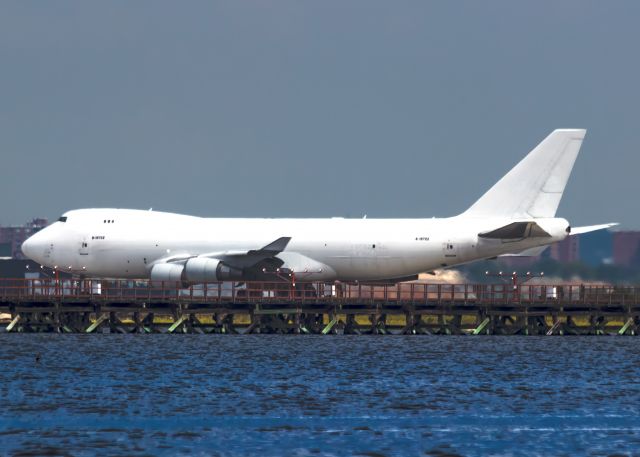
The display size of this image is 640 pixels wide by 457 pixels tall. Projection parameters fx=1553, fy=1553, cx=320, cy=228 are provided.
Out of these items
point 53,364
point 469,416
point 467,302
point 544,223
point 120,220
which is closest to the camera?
point 469,416

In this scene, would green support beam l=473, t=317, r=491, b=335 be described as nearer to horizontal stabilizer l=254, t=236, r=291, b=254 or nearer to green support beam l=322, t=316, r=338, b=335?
green support beam l=322, t=316, r=338, b=335

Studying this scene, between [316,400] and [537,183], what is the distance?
48.9m

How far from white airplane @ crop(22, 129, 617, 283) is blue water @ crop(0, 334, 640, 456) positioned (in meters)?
10.8

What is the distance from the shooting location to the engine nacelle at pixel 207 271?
109812mm

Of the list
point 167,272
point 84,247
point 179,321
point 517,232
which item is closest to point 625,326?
point 517,232

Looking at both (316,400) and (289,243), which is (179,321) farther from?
(316,400)

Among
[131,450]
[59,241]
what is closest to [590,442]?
[131,450]

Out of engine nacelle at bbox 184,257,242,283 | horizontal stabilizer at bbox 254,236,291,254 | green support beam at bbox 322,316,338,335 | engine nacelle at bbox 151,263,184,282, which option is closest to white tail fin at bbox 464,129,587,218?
horizontal stabilizer at bbox 254,236,291,254

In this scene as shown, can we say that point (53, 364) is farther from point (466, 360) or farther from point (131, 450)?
point (131, 450)

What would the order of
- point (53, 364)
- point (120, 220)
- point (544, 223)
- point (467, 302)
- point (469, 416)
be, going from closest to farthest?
point (469, 416) → point (53, 364) → point (467, 302) → point (544, 223) → point (120, 220)

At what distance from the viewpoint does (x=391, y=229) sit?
359 feet

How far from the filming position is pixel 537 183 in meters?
110

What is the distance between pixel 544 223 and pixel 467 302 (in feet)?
34.1

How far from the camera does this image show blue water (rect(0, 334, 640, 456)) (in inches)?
2101
